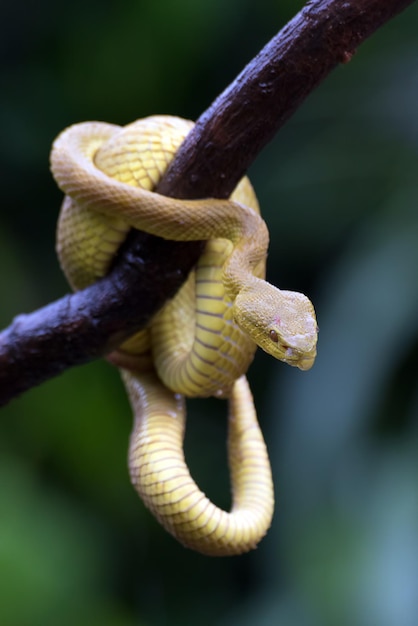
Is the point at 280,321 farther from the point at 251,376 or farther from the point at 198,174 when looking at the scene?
the point at 251,376

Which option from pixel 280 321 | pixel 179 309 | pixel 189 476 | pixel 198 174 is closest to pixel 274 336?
pixel 280 321

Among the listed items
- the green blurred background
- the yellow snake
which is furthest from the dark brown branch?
the green blurred background

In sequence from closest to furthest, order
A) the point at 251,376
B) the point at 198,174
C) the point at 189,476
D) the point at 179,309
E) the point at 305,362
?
the point at 305,362
the point at 198,174
the point at 189,476
the point at 179,309
the point at 251,376

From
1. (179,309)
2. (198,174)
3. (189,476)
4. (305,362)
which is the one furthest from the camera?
(179,309)

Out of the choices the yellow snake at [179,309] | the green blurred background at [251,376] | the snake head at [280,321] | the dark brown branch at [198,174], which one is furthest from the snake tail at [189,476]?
the green blurred background at [251,376]

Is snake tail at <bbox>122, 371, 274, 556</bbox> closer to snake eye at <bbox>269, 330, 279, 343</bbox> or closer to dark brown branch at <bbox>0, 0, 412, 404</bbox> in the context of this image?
dark brown branch at <bbox>0, 0, 412, 404</bbox>

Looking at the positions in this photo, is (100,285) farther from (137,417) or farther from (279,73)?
(279,73)
